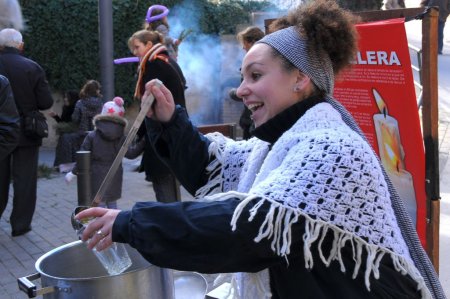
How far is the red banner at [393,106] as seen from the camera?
96.7 inches

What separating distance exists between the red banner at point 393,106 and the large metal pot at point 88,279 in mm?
1172

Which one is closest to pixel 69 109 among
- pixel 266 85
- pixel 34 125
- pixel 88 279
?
pixel 34 125

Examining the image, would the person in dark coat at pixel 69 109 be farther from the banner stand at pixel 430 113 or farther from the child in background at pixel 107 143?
the banner stand at pixel 430 113

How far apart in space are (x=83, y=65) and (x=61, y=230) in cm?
561

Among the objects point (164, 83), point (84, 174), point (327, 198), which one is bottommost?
point (84, 174)

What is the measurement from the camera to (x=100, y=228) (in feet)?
4.86

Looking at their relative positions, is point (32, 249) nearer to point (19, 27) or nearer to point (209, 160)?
point (19, 27)

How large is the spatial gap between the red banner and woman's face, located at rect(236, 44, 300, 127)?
761mm

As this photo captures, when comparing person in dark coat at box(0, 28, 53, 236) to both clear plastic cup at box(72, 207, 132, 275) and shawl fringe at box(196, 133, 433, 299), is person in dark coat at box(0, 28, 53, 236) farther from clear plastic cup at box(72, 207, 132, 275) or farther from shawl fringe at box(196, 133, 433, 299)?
shawl fringe at box(196, 133, 433, 299)

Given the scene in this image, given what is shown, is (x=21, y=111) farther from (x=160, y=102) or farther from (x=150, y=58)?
(x=160, y=102)

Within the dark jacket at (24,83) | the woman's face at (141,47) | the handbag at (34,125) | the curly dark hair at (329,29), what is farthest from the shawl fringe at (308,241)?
the dark jacket at (24,83)

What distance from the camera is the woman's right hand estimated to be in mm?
2055

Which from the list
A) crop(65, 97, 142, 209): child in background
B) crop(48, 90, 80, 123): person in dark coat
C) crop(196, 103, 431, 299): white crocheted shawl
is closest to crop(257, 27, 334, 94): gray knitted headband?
crop(196, 103, 431, 299): white crocheted shawl

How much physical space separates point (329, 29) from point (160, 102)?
0.70 metres
